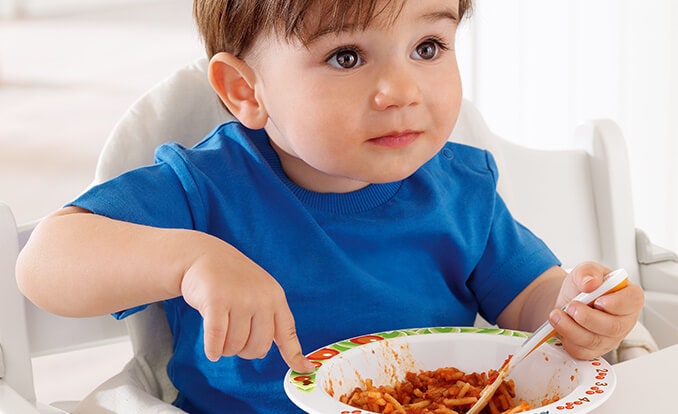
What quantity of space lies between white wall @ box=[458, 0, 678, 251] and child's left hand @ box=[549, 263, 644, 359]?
122 cm

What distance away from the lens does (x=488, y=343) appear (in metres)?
0.82

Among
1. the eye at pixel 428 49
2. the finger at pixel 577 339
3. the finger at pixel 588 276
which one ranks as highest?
the eye at pixel 428 49

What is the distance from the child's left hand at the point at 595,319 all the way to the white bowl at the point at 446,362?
1cm

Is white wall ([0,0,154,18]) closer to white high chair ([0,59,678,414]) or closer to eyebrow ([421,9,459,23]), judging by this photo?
white high chair ([0,59,678,414])

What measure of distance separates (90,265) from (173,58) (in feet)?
12.6

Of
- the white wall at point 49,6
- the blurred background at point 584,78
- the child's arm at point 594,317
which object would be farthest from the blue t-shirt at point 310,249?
the white wall at point 49,6

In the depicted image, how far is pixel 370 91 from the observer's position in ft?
2.58

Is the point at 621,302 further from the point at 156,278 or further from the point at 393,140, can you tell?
the point at 156,278

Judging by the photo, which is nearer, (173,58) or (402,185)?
(402,185)

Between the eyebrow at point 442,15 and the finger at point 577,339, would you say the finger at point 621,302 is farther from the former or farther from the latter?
the eyebrow at point 442,15

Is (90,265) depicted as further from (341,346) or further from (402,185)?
(402,185)

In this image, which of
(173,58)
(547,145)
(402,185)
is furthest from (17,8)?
(402,185)

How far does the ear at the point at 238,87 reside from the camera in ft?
2.89

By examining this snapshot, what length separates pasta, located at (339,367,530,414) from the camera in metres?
0.72
